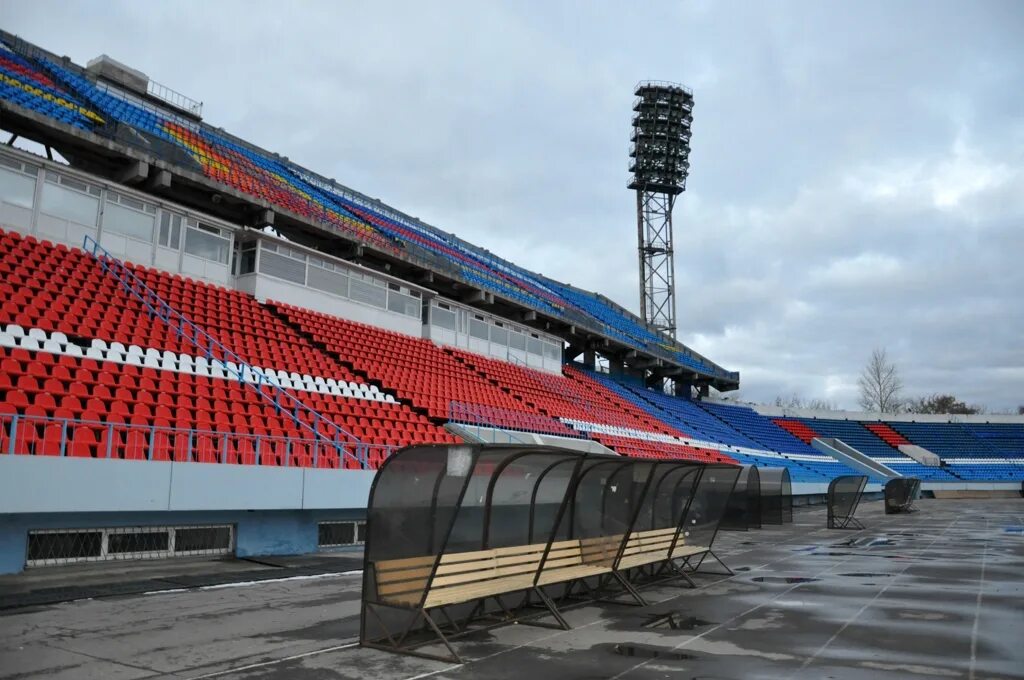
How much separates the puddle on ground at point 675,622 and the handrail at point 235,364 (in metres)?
8.77

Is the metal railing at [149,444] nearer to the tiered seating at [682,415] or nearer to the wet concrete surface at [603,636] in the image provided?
the wet concrete surface at [603,636]

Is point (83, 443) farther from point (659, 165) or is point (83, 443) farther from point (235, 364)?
point (659, 165)

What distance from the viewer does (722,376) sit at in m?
58.9

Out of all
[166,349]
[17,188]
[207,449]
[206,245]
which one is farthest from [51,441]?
[206,245]

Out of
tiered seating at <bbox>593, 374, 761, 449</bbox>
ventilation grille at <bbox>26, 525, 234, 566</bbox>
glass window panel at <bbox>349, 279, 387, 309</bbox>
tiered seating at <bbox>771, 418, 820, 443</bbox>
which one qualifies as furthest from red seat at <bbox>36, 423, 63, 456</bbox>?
tiered seating at <bbox>771, 418, 820, 443</bbox>

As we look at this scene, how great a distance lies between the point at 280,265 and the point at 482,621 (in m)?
18.9

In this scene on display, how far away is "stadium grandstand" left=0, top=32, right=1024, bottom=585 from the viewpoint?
38.2 ft

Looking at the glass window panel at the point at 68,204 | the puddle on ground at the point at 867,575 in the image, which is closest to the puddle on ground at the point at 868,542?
the puddle on ground at the point at 867,575

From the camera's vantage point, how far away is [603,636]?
746cm

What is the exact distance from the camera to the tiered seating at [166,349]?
44.4 feet

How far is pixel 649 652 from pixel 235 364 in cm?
1356

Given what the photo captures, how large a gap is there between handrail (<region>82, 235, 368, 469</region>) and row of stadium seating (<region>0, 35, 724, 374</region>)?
6098 mm

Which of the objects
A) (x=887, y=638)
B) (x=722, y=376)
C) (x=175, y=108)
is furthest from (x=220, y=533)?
(x=722, y=376)

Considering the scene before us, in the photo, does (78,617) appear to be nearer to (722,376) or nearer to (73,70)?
(73,70)
